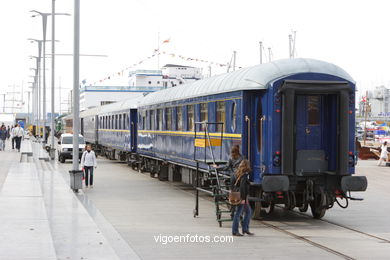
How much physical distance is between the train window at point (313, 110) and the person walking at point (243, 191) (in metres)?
3.07

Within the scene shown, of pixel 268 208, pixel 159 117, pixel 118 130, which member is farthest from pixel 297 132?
pixel 118 130

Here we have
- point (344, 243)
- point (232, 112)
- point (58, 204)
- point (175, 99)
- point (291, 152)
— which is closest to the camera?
point (344, 243)

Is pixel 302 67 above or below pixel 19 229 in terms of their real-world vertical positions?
above

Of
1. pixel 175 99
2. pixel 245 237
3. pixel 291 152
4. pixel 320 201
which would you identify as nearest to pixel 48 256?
pixel 245 237

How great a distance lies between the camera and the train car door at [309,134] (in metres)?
15.8

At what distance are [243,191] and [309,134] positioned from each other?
309cm

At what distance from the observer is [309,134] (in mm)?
15906

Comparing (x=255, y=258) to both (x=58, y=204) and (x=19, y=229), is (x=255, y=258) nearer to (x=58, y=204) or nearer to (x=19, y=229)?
(x=19, y=229)

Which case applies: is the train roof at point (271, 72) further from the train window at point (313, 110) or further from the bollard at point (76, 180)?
the bollard at point (76, 180)

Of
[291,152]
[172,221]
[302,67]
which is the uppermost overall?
[302,67]

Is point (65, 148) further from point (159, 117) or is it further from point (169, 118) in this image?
point (169, 118)

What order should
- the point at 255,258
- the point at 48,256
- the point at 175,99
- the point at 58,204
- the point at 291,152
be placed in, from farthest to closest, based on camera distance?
the point at 175,99
the point at 58,204
the point at 291,152
the point at 255,258
the point at 48,256

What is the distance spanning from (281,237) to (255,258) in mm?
2455

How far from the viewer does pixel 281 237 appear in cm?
1370
